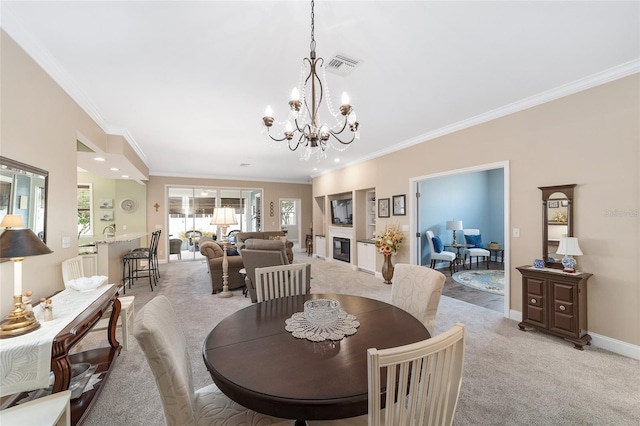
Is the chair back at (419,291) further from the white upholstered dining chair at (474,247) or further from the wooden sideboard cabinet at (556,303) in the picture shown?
the white upholstered dining chair at (474,247)

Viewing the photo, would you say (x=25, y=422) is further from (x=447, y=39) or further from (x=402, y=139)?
(x=402, y=139)

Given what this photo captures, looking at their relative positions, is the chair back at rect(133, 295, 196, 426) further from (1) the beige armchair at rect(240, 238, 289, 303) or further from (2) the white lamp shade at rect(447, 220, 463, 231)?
(2) the white lamp shade at rect(447, 220, 463, 231)

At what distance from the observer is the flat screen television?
733 cm

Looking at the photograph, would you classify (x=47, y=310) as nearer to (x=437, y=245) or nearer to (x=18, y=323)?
(x=18, y=323)

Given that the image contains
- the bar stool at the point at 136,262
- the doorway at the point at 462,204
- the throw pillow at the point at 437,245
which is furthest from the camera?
the doorway at the point at 462,204

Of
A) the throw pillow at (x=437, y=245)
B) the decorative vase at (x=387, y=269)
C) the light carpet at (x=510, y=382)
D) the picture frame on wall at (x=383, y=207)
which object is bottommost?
the light carpet at (x=510, y=382)

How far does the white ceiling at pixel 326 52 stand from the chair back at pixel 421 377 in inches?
80.9

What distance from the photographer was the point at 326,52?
2318 mm

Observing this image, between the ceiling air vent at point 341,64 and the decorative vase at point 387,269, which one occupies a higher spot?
the ceiling air vent at point 341,64

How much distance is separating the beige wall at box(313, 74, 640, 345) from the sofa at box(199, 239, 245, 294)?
4.37 m

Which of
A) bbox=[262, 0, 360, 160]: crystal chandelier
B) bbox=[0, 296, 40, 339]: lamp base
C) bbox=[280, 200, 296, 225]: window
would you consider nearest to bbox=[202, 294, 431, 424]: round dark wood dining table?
bbox=[0, 296, 40, 339]: lamp base

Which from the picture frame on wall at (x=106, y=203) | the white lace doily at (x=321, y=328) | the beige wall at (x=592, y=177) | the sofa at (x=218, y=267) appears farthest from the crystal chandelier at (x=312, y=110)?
the picture frame on wall at (x=106, y=203)

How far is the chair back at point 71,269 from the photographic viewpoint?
8.32ft

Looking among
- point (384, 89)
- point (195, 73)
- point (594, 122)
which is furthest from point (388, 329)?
point (594, 122)
